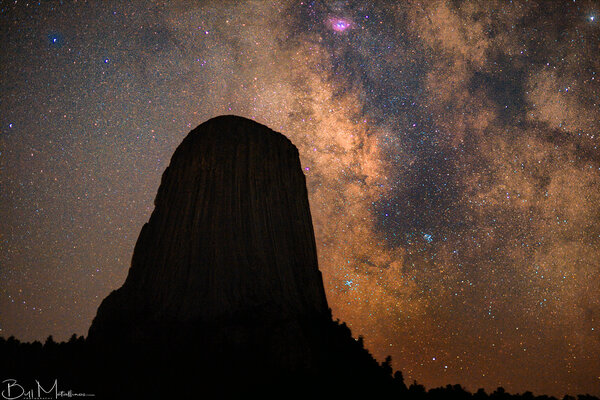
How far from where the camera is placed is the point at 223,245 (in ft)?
57.8

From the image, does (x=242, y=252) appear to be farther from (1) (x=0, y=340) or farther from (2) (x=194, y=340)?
(1) (x=0, y=340)

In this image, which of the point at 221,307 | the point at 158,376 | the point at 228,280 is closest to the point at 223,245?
the point at 228,280

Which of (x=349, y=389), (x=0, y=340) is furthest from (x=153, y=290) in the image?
(x=0, y=340)

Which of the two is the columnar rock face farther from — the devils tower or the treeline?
the treeline

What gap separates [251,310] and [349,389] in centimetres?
551

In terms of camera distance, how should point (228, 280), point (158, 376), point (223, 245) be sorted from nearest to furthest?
point (158, 376)
point (228, 280)
point (223, 245)

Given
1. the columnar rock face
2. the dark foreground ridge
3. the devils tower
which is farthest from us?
the columnar rock face

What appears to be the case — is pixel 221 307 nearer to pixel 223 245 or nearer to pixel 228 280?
pixel 228 280

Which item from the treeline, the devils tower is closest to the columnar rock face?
the devils tower

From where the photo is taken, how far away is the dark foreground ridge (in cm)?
1362

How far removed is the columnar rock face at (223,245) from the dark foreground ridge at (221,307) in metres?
0.06

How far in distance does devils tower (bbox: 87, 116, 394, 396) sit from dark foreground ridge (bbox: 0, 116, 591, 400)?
0.06 m

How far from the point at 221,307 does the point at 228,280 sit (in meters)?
1.33

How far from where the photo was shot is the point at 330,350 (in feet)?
54.0
